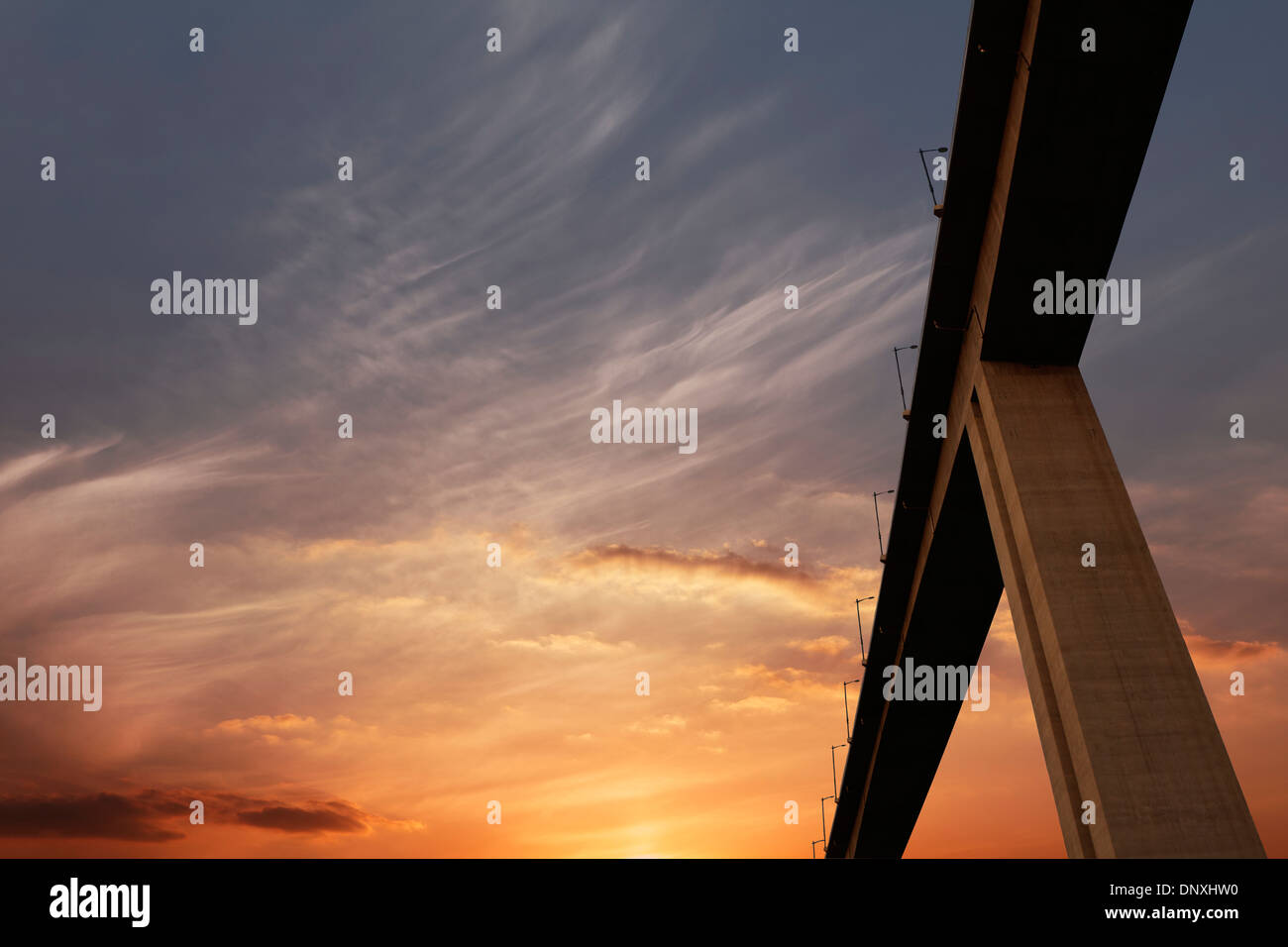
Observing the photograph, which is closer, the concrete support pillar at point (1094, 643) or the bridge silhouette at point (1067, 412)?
the bridge silhouette at point (1067, 412)

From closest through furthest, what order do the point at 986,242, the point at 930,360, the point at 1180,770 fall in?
the point at 1180,770 → the point at 986,242 → the point at 930,360

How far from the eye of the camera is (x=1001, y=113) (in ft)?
55.5

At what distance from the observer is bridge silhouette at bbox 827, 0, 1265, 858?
49.4 feet

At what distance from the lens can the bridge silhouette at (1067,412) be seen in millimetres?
15055

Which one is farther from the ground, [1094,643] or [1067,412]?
[1067,412]

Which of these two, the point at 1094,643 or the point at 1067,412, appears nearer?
the point at 1094,643

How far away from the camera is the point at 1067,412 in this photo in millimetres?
19219

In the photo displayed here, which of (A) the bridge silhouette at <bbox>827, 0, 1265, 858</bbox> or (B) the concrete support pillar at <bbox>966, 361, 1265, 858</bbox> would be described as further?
(B) the concrete support pillar at <bbox>966, 361, 1265, 858</bbox>
